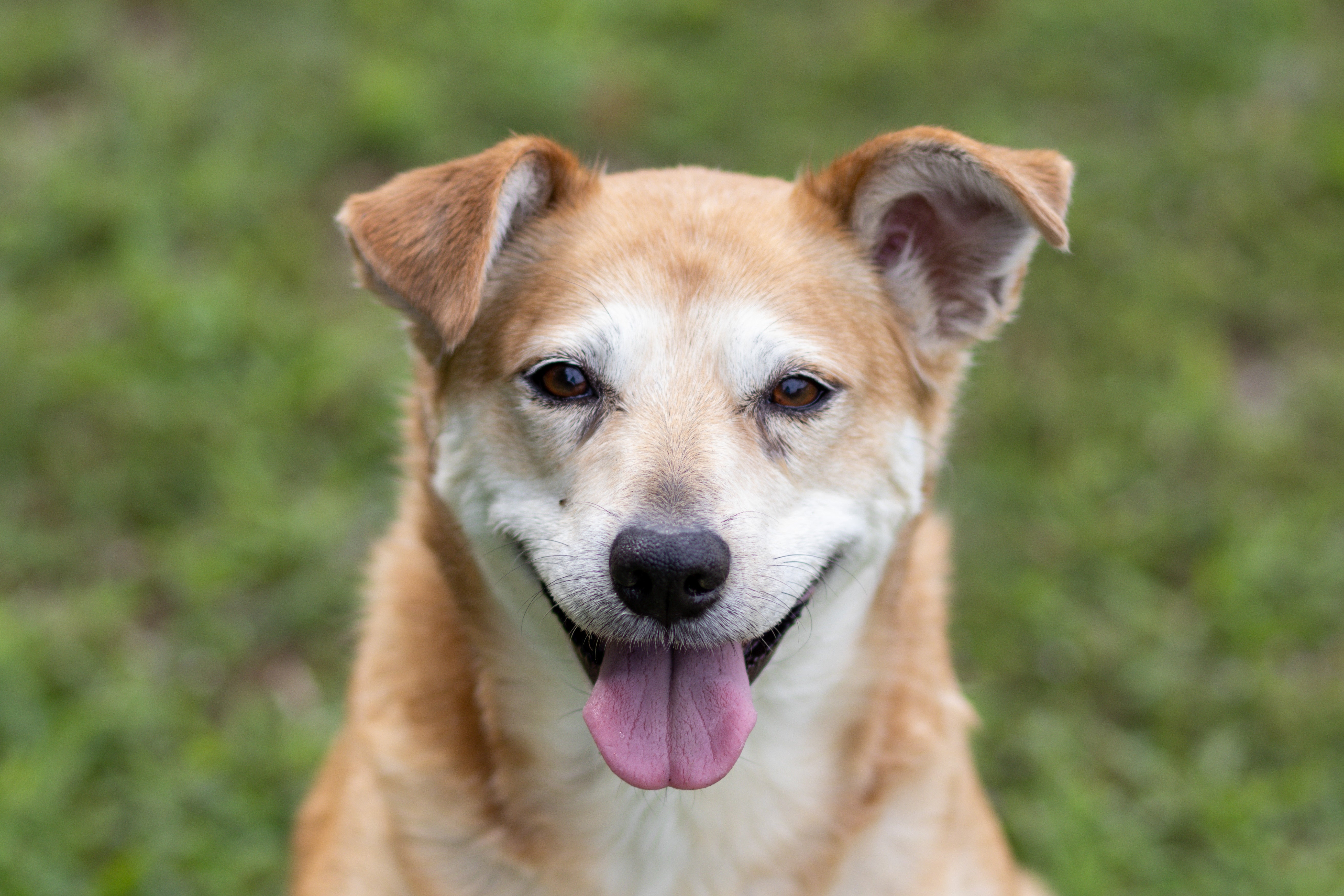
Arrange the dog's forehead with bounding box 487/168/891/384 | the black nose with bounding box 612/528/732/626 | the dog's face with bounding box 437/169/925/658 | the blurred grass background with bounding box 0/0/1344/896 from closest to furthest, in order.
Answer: the black nose with bounding box 612/528/732/626, the dog's face with bounding box 437/169/925/658, the dog's forehead with bounding box 487/168/891/384, the blurred grass background with bounding box 0/0/1344/896

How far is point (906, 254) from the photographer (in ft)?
11.3

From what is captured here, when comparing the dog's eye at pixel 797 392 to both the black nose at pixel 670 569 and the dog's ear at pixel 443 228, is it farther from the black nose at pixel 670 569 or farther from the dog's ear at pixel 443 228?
the dog's ear at pixel 443 228

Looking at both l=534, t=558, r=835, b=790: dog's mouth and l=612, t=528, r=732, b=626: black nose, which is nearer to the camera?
l=612, t=528, r=732, b=626: black nose

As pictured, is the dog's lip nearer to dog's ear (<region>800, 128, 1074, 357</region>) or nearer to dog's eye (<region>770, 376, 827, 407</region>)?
dog's eye (<region>770, 376, 827, 407</region>)

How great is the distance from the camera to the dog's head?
112 inches

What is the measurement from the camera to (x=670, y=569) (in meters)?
2.70

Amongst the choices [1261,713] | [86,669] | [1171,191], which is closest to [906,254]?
[1261,713]

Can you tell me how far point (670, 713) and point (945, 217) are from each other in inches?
57.7

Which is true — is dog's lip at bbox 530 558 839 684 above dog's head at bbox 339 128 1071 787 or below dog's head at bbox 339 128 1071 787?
below

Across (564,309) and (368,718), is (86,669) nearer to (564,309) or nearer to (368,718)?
(368,718)

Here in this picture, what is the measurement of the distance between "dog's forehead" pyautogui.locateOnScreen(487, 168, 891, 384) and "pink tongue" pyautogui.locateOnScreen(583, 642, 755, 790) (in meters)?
0.67

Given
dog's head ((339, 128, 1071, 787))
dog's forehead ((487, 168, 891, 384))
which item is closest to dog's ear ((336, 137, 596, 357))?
dog's head ((339, 128, 1071, 787))

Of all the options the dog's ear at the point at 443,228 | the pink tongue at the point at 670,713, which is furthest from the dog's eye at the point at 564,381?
the pink tongue at the point at 670,713

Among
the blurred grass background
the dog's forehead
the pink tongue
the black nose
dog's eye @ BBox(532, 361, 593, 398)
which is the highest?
the dog's forehead
